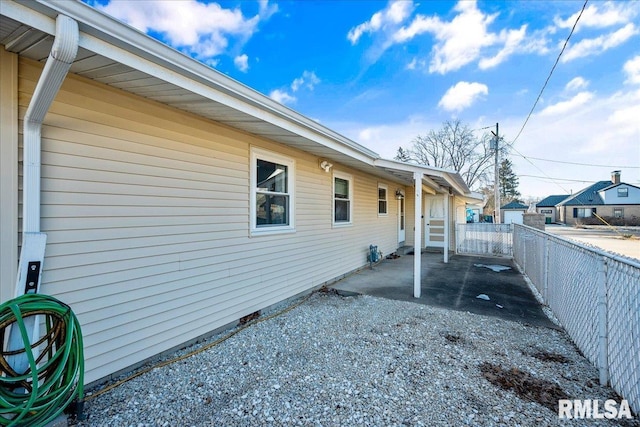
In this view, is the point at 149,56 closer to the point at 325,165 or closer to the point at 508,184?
the point at 325,165

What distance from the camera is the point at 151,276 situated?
2.79 meters

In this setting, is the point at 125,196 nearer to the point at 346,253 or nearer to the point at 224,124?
the point at 224,124

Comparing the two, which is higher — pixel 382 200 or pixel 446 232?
pixel 382 200

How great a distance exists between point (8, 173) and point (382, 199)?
8109 mm

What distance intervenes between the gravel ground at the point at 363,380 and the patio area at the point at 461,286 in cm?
67

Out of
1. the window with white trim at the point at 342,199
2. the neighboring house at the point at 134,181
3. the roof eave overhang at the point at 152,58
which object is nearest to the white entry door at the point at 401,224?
the window with white trim at the point at 342,199

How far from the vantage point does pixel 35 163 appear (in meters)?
1.97

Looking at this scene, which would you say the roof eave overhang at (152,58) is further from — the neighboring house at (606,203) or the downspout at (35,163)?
the neighboring house at (606,203)

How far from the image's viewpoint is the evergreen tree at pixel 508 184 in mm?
40125

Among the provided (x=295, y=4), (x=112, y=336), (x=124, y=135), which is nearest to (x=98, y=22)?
(x=124, y=135)

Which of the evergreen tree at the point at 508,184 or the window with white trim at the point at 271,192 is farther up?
the evergreen tree at the point at 508,184

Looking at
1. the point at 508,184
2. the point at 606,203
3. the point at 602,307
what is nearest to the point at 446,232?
the point at 602,307

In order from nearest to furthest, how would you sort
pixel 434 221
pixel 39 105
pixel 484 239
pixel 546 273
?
1. pixel 39 105
2. pixel 546 273
3. pixel 484 239
4. pixel 434 221

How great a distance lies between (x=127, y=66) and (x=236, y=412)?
2685 millimetres
